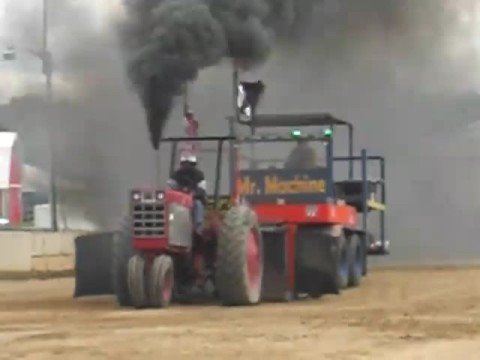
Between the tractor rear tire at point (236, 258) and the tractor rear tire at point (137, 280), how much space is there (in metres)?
0.92

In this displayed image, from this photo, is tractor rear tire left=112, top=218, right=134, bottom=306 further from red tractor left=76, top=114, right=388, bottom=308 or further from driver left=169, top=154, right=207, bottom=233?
driver left=169, top=154, right=207, bottom=233

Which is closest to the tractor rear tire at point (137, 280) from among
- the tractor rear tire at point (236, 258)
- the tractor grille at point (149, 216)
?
the tractor grille at point (149, 216)

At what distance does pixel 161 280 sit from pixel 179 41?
12.6 ft

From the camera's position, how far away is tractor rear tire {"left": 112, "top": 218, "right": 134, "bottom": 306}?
46.2 ft

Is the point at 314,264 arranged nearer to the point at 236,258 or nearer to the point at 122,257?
the point at 236,258

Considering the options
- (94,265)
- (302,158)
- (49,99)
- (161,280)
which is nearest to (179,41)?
(302,158)

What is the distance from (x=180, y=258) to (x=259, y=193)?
126 inches

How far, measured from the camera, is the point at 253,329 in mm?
11852

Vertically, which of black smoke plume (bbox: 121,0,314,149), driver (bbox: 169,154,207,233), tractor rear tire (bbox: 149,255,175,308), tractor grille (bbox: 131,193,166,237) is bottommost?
tractor rear tire (bbox: 149,255,175,308)

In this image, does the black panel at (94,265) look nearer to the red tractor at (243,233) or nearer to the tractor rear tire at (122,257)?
the red tractor at (243,233)

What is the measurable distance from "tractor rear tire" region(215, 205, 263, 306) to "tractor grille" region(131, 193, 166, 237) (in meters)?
0.90

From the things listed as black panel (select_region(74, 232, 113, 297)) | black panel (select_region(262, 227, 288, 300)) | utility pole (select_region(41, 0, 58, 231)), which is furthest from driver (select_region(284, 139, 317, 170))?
utility pole (select_region(41, 0, 58, 231))

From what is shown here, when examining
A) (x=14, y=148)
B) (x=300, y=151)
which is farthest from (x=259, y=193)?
(x=14, y=148)

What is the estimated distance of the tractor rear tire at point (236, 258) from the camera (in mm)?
14281
